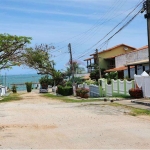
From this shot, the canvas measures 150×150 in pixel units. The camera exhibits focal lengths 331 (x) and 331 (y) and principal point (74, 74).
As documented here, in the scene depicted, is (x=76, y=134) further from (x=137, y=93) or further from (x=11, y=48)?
(x=11, y=48)

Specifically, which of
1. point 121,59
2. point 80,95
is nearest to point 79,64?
point 121,59

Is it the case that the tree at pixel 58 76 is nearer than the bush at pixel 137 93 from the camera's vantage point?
No

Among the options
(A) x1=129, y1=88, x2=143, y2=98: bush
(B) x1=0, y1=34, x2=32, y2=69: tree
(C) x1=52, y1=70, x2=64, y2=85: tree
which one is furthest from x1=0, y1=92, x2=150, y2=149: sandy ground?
(C) x1=52, y1=70, x2=64, y2=85: tree

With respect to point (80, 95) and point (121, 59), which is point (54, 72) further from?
point (80, 95)

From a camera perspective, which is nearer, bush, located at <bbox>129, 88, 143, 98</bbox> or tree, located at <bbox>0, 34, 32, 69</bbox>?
bush, located at <bbox>129, 88, 143, 98</bbox>

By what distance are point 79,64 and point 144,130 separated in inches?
2913

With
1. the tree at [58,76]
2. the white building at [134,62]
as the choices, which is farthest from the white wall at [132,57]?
the tree at [58,76]

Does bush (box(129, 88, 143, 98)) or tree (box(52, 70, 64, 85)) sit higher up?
tree (box(52, 70, 64, 85))

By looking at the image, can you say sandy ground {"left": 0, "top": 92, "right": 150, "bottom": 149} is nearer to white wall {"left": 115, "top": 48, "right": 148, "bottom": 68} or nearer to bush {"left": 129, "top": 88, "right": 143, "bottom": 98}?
bush {"left": 129, "top": 88, "right": 143, "bottom": 98}

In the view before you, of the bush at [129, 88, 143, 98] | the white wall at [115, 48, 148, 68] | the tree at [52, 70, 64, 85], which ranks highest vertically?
the white wall at [115, 48, 148, 68]

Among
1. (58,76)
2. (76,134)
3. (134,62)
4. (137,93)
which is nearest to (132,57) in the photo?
(134,62)

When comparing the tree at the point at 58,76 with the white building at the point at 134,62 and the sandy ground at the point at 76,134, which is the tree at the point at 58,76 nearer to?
the white building at the point at 134,62

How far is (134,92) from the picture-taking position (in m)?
26.3

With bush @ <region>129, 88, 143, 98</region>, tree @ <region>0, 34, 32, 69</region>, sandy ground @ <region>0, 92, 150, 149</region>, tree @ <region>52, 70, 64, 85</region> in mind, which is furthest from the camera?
tree @ <region>52, 70, 64, 85</region>
